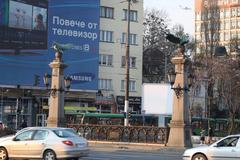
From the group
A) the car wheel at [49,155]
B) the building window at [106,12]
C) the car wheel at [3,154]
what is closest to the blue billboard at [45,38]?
the building window at [106,12]

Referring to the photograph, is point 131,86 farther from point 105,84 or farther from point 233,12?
point 233,12

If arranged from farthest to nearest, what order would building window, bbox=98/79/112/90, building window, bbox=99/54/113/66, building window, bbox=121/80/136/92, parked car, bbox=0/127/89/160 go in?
building window, bbox=121/80/136/92 < building window, bbox=99/54/113/66 < building window, bbox=98/79/112/90 < parked car, bbox=0/127/89/160

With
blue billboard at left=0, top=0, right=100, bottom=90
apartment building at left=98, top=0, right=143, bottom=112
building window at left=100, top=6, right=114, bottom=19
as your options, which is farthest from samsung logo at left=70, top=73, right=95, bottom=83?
building window at left=100, top=6, right=114, bottom=19

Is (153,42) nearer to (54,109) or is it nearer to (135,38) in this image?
(135,38)

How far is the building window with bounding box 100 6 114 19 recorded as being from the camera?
262ft

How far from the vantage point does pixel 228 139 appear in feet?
73.7

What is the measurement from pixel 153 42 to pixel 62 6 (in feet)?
70.3

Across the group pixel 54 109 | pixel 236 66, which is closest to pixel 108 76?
pixel 236 66

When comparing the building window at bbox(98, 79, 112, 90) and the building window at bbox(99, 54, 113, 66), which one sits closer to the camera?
the building window at bbox(98, 79, 112, 90)

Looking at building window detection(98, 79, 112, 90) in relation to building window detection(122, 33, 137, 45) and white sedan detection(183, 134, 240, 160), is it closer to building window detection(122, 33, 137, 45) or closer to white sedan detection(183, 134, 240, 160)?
building window detection(122, 33, 137, 45)

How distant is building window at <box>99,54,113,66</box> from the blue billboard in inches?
66.7

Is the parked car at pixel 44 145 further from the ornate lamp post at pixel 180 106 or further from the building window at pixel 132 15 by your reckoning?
the building window at pixel 132 15

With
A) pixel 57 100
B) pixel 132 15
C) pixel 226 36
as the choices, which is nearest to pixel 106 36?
pixel 132 15

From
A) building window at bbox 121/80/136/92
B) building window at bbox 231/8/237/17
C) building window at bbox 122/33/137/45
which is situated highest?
building window at bbox 231/8/237/17
